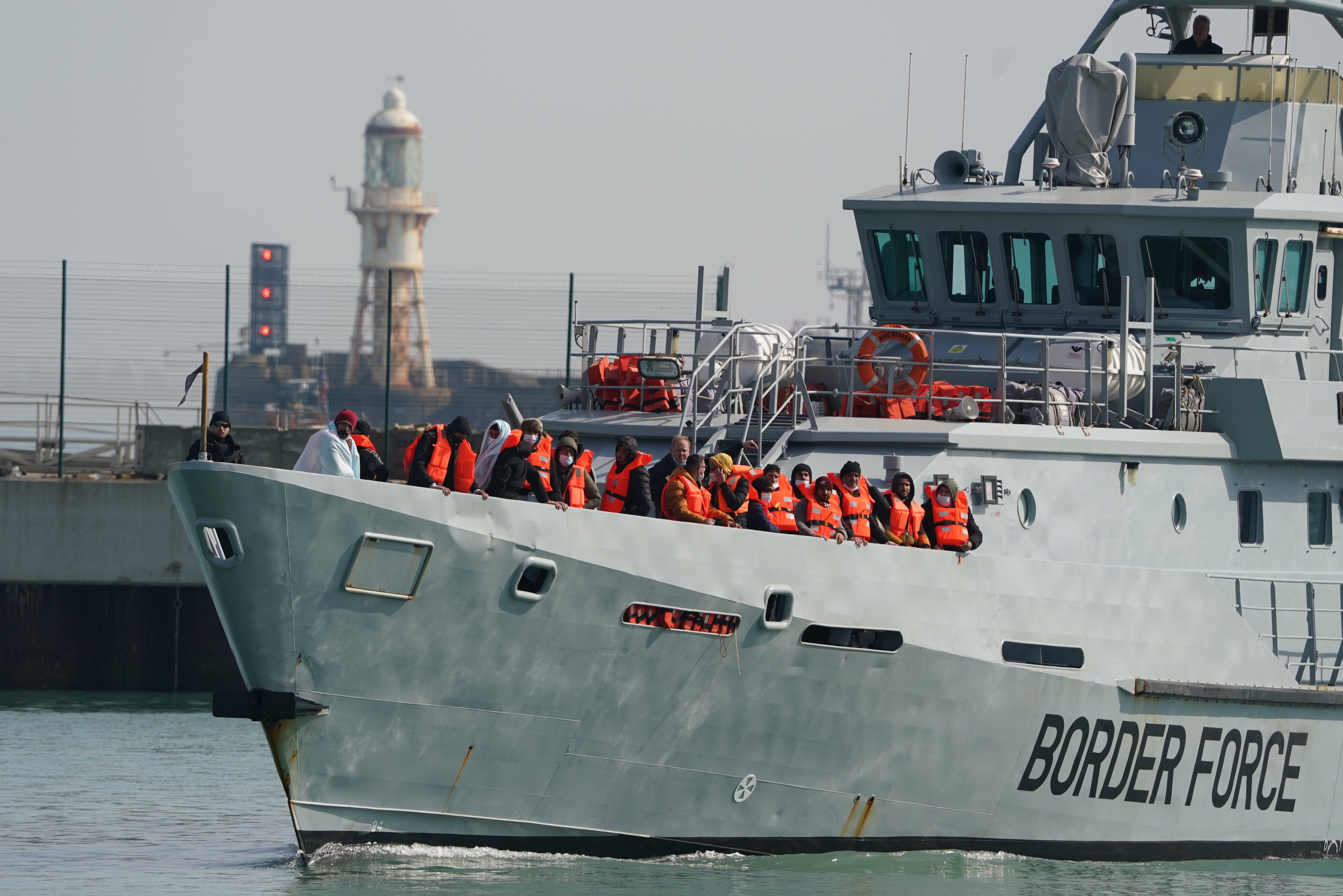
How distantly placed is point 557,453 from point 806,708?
2693mm

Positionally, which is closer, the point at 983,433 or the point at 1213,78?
the point at 983,433

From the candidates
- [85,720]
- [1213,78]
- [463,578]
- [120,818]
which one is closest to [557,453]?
[463,578]

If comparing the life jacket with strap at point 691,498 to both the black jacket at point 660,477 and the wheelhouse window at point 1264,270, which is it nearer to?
the black jacket at point 660,477

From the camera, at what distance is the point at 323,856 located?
14648 mm

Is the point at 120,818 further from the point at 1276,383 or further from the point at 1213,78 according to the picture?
the point at 1213,78

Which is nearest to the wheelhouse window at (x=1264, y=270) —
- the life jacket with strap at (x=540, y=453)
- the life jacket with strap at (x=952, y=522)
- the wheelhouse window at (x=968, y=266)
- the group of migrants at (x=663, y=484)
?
the wheelhouse window at (x=968, y=266)

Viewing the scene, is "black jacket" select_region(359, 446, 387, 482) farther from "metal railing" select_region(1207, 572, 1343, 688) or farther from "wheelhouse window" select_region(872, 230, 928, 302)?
"metal railing" select_region(1207, 572, 1343, 688)

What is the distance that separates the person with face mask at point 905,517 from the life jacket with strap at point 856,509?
21cm

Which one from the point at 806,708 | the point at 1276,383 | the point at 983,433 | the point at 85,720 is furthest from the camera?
the point at 85,720

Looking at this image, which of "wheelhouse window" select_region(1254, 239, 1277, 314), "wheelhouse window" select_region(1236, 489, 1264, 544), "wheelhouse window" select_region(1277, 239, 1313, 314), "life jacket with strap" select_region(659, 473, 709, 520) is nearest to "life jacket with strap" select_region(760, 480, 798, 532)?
"life jacket with strap" select_region(659, 473, 709, 520)

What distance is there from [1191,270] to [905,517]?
5.02 metres

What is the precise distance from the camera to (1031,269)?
776 inches

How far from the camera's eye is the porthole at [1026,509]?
16641mm

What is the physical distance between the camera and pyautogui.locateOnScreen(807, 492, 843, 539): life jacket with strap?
15.5m
